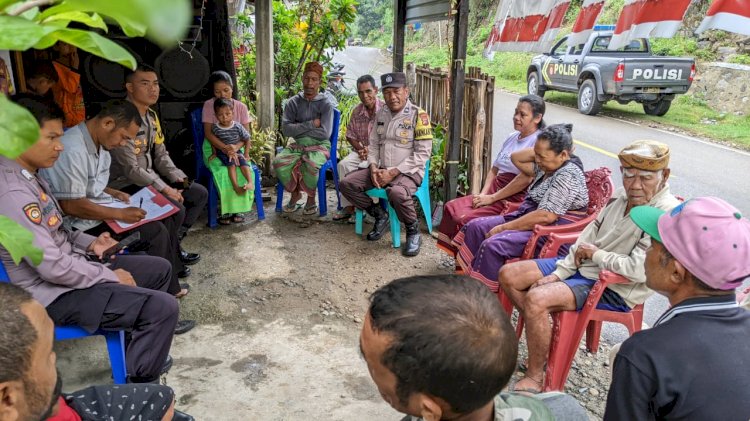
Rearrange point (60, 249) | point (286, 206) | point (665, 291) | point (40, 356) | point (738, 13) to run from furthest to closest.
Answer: point (286, 206), point (738, 13), point (60, 249), point (665, 291), point (40, 356)

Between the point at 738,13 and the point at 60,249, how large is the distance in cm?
315

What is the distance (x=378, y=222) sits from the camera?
4859 mm

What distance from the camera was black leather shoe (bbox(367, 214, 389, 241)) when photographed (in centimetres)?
480

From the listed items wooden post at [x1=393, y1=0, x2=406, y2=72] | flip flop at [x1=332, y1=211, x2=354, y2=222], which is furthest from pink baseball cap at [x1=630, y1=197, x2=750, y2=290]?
wooden post at [x1=393, y1=0, x2=406, y2=72]

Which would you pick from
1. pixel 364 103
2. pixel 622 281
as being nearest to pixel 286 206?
pixel 364 103

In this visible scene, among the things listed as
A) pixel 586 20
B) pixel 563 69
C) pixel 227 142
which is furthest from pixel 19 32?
pixel 563 69

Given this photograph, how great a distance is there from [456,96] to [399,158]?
2.41 feet

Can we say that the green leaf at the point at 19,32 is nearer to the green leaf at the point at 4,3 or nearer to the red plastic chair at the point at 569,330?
the green leaf at the point at 4,3

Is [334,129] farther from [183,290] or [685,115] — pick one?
[685,115]

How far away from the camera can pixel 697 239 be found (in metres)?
1.56

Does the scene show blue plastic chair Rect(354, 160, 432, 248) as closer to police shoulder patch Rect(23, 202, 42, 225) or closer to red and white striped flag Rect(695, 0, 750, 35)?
red and white striped flag Rect(695, 0, 750, 35)

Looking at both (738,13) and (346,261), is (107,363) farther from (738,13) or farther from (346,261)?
(738,13)

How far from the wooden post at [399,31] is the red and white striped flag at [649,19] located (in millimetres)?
2980

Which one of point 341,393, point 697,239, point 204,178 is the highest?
point 697,239
